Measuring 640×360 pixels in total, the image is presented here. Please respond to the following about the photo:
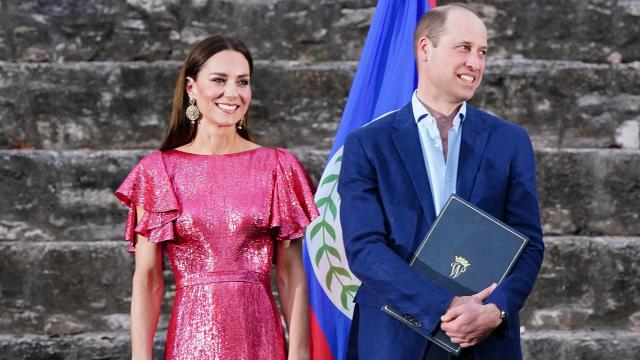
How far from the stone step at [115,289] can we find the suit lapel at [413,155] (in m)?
1.93

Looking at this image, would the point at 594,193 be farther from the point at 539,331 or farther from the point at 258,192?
the point at 258,192

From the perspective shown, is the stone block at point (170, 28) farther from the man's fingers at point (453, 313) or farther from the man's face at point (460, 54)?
the man's fingers at point (453, 313)

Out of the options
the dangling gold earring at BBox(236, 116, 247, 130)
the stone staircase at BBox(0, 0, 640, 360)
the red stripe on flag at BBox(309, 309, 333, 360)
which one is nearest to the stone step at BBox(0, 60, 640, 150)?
the stone staircase at BBox(0, 0, 640, 360)

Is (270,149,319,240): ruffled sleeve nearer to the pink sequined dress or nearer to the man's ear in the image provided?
the pink sequined dress

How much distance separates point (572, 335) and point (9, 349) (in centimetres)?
256

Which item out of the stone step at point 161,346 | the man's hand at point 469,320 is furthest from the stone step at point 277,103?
the man's hand at point 469,320

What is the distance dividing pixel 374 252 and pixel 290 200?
0.52 meters

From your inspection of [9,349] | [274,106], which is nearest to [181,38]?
[274,106]

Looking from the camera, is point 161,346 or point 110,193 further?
point 110,193

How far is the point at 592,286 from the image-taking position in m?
5.08

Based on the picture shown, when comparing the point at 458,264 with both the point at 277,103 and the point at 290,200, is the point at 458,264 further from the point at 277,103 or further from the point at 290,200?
the point at 277,103

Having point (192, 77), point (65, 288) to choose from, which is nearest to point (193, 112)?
point (192, 77)

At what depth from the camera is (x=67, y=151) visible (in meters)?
5.44

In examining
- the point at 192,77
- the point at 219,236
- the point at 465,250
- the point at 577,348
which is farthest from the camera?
the point at 577,348
